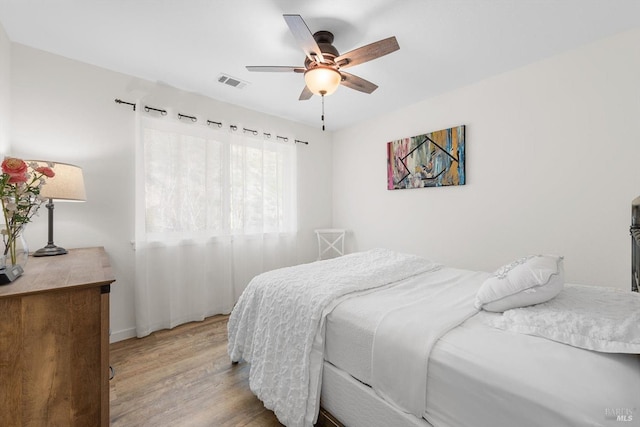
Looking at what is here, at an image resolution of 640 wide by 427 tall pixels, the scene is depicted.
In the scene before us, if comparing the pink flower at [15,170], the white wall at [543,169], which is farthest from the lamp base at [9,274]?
the white wall at [543,169]

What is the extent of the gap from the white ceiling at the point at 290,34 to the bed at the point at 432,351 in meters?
1.72

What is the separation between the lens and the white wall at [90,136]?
2.17 meters

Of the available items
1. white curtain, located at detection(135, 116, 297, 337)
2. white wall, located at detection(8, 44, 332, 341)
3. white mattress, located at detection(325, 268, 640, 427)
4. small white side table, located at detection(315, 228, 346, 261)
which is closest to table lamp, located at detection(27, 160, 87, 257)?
white wall, located at detection(8, 44, 332, 341)

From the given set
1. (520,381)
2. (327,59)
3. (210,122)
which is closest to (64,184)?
(210,122)

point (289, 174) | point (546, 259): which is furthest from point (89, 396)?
point (289, 174)

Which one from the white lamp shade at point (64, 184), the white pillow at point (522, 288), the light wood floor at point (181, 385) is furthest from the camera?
the white lamp shade at point (64, 184)

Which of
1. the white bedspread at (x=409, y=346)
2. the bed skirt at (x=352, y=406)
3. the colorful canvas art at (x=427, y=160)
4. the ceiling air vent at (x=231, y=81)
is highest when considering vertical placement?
the ceiling air vent at (x=231, y=81)

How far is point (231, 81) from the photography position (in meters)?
2.74

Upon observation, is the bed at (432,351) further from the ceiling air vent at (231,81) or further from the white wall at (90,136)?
the ceiling air vent at (231,81)

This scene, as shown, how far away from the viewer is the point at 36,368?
1060 millimetres

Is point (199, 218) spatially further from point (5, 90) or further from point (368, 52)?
point (368, 52)

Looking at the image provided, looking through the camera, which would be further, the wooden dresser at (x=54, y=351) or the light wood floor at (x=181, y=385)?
the light wood floor at (x=181, y=385)

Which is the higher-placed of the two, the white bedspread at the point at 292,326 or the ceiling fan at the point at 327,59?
the ceiling fan at the point at 327,59

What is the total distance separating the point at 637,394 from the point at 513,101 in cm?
258
